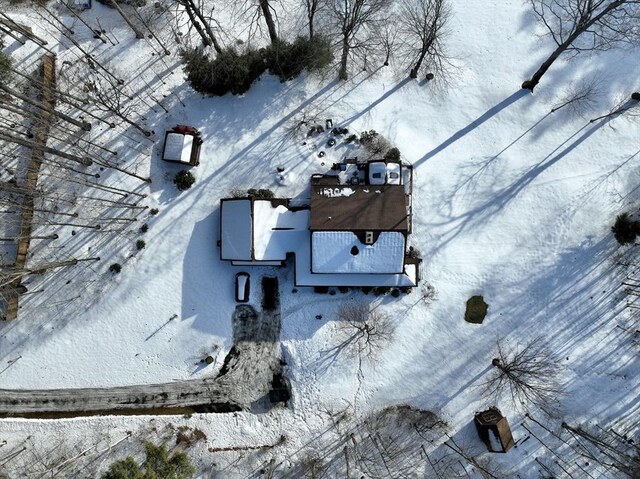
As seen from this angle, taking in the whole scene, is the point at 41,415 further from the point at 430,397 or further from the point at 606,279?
the point at 606,279

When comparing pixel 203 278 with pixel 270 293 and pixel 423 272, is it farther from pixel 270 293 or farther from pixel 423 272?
pixel 423 272

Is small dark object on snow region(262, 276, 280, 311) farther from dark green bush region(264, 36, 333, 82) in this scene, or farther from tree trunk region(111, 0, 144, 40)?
tree trunk region(111, 0, 144, 40)

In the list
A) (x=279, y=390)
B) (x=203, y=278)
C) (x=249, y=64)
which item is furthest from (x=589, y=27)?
(x=279, y=390)

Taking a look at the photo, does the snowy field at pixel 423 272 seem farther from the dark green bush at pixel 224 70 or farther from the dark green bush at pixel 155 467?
the dark green bush at pixel 155 467

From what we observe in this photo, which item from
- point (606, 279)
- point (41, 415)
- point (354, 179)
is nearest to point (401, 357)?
point (354, 179)

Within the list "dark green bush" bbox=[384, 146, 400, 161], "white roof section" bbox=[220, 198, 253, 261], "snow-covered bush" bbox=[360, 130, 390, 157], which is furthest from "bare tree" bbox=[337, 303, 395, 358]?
"snow-covered bush" bbox=[360, 130, 390, 157]

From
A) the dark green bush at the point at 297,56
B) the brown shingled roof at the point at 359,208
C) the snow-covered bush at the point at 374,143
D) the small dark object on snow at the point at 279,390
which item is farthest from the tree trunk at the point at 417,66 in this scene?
the small dark object on snow at the point at 279,390
